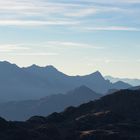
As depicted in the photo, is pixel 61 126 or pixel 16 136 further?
pixel 61 126

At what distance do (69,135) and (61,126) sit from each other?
17611mm

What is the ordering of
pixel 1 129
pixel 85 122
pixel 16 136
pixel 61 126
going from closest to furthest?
pixel 16 136 → pixel 1 129 → pixel 61 126 → pixel 85 122

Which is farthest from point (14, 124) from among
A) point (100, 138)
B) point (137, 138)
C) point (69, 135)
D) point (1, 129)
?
point (137, 138)

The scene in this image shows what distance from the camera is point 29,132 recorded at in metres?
159

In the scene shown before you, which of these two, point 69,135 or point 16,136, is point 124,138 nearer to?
point 69,135

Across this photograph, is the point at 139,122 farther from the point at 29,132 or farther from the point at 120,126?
the point at 29,132

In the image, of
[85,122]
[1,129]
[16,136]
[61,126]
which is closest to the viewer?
[16,136]

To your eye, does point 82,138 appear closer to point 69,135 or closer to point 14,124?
point 69,135

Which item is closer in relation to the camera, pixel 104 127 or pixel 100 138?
pixel 100 138

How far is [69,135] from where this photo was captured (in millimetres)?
164625

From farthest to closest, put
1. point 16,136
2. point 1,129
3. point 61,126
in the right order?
point 61,126, point 1,129, point 16,136

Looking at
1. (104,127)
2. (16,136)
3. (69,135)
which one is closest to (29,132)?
(16,136)

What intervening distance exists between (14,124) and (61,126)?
19.9m

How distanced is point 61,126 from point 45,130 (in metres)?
15.9
